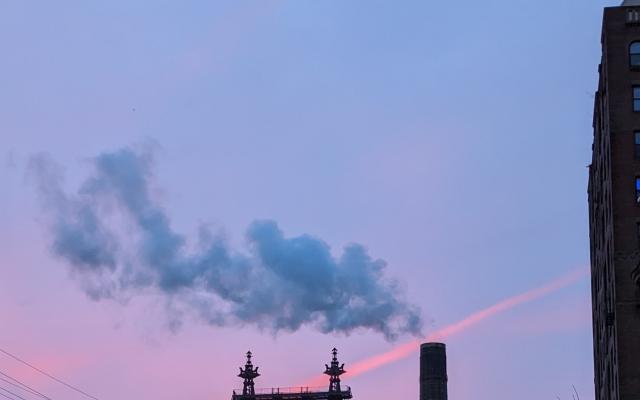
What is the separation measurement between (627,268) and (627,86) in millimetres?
10573

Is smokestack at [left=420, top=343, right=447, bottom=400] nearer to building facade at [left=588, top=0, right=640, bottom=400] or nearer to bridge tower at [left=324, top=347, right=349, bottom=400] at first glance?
bridge tower at [left=324, top=347, right=349, bottom=400]

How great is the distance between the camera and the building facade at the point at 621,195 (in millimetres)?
66250

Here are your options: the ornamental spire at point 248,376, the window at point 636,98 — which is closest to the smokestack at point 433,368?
the ornamental spire at point 248,376

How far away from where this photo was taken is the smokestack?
172 m

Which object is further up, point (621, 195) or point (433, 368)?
point (433, 368)

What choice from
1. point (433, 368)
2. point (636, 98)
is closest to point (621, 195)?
point (636, 98)

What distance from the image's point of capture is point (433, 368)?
17475cm

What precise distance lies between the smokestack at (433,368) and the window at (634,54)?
105m

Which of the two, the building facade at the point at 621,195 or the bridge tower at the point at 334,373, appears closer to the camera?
the building facade at the point at 621,195

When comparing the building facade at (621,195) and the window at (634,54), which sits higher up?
the window at (634,54)

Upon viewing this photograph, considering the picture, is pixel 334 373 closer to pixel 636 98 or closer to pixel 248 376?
pixel 248 376

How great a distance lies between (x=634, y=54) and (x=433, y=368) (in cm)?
10952

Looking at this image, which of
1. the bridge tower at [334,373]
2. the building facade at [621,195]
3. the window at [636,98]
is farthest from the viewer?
the bridge tower at [334,373]

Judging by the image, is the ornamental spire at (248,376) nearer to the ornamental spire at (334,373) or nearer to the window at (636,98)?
the ornamental spire at (334,373)
